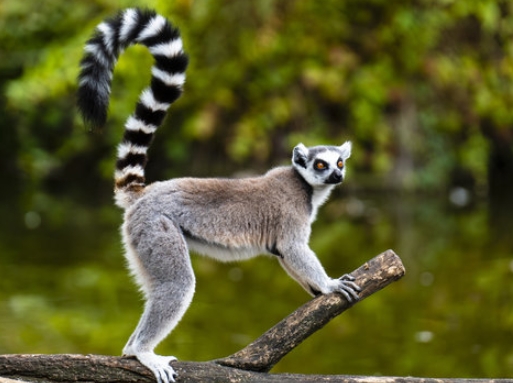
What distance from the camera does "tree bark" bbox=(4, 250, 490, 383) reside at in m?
3.86

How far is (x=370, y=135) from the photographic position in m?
16.1

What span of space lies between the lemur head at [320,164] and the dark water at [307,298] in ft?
6.73

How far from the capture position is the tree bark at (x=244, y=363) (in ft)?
12.7

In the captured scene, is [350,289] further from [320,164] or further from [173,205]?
[173,205]

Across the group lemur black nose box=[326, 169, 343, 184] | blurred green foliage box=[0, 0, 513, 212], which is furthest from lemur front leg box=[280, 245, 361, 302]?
blurred green foliage box=[0, 0, 513, 212]

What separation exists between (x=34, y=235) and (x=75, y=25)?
542cm

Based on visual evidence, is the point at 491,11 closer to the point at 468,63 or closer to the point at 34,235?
the point at 468,63

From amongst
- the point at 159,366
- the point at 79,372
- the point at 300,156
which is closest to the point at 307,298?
the point at 300,156

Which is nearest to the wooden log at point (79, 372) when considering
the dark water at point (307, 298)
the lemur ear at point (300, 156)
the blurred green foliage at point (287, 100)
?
the lemur ear at point (300, 156)

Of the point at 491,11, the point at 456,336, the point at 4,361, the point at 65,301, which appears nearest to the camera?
the point at 4,361

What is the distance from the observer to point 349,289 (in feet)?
13.5

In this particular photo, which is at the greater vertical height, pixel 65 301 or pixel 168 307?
pixel 65 301

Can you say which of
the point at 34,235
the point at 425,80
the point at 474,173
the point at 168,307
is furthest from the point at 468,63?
the point at 168,307

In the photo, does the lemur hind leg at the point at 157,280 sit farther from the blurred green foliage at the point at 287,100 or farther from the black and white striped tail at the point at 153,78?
the blurred green foliage at the point at 287,100
